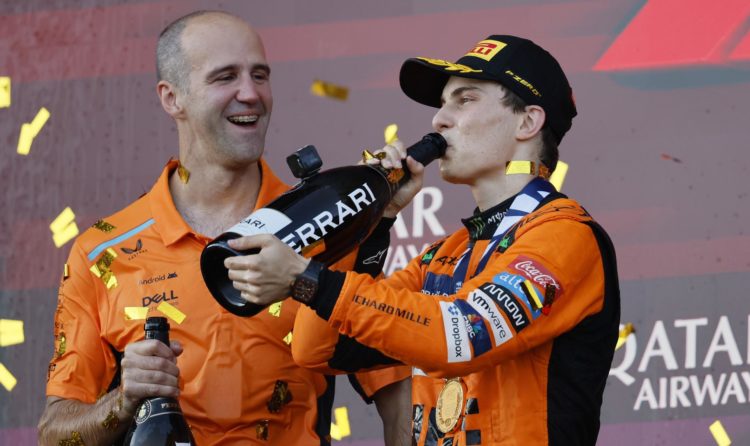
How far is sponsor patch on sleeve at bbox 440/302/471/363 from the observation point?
5.88 ft

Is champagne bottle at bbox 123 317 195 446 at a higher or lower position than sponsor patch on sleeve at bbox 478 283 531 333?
lower

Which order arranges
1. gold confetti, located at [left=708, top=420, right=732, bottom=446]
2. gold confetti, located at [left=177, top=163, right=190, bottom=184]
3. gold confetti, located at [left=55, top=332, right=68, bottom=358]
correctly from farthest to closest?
1. gold confetti, located at [left=708, top=420, right=732, bottom=446]
2. gold confetti, located at [left=177, top=163, right=190, bottom=184]
3. gold confetti, located at [left=55, top=332, right=68, bottom=358]

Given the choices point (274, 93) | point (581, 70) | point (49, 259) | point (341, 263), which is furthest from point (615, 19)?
point (49, 259)

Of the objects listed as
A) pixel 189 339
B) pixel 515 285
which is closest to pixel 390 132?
pixel 189 339

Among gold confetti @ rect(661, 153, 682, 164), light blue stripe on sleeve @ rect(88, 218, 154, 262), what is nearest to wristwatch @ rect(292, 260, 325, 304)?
light blue stripe on sleeve @ rect(88, 218, 154, 262)

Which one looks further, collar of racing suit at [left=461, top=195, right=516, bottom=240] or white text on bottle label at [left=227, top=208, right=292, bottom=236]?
collar of racing suit at [left=461, top=195, right=516, bottom=240]

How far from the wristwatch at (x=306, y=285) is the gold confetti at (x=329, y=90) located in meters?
1.37

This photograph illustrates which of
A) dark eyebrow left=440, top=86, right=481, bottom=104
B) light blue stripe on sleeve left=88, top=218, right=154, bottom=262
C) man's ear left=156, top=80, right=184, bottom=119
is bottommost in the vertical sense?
light blue stripe on sleeve left=88, top=218, right=154, bottom=262

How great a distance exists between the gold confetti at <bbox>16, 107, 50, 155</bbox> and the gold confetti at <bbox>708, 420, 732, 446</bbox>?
1.85m

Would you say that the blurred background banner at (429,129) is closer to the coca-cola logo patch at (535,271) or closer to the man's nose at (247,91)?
the man's nose at (247,91)

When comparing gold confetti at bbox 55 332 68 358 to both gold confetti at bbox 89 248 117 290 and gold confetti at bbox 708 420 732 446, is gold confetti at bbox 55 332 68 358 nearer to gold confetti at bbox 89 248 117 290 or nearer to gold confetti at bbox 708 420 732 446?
gold confetti at bbox 89 248 117 290

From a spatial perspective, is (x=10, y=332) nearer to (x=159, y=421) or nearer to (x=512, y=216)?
(x=159, y=421)

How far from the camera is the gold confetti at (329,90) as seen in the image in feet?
10.2

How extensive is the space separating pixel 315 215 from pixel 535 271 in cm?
34
